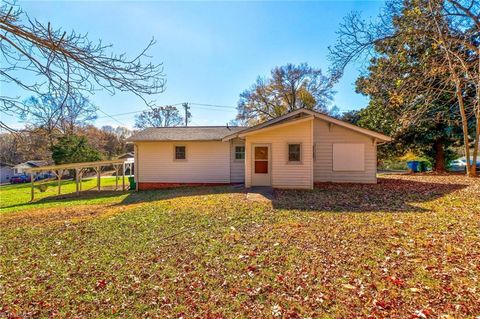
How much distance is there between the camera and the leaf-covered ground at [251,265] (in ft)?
9.91

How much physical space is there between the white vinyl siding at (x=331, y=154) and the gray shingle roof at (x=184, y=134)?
5.36 m

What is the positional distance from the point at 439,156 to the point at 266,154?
49.2 ft

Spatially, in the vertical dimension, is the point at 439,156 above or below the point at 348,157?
above

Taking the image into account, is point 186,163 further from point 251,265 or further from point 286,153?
point 251,265

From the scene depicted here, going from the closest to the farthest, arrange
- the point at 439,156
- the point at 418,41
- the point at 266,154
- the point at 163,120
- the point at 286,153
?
the point at 418,41 < the point at 286,153 < the point at 266,154 < the point at 439,156 < the point at 163,120

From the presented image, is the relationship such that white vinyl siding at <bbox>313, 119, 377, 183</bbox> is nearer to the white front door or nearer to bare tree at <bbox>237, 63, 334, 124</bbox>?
A: the white front door

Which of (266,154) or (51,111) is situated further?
(266,154)

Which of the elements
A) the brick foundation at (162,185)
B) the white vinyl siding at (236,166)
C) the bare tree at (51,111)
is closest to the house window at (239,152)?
the white vinyl siding at (236,166)

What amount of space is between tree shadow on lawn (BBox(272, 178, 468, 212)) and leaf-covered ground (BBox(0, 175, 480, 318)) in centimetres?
36

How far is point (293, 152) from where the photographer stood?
11094 millimetres

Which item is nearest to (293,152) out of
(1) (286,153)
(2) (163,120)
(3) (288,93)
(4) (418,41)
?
(1) (286,153)

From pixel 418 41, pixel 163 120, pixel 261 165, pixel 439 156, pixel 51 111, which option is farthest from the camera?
pixel 163 120

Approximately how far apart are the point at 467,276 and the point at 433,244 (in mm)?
1141

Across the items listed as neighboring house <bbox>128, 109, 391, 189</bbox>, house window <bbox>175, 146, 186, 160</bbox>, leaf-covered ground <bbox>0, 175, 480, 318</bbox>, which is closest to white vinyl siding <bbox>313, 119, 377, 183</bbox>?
neighboring house <bbox>128, 109, 391, 189</bbox>
